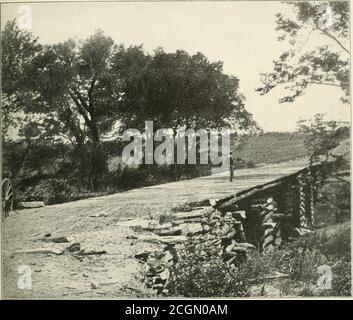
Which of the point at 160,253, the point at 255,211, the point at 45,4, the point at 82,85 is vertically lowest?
the point at 160,253

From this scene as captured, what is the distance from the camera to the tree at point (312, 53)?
5258 millimetres

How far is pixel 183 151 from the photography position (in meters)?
5.39

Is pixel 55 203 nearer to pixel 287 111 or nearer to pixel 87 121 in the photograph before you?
pixel 87 121

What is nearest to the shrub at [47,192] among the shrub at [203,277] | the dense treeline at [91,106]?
the dense treeline at [91,106]

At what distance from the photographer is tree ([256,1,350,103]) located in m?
5.26

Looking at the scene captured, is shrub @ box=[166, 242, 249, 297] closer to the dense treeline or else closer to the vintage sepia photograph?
the vintage sepia photograph

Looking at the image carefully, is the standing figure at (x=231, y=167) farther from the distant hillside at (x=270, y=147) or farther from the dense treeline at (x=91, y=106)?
the dense treeline at (x=91, y=106)

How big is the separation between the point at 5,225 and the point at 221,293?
7.82 ft

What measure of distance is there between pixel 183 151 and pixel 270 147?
92 centimetres

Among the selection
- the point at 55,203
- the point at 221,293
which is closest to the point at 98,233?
the point at 55,203

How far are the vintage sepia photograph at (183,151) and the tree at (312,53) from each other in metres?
0.01

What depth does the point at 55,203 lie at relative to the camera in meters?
5.45

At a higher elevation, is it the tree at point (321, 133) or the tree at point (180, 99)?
the tree at point (180, 99)

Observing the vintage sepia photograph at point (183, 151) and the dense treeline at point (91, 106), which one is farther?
the dense treeline at point (91, 106)
